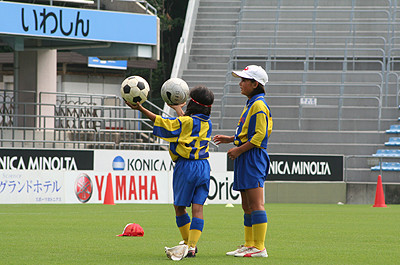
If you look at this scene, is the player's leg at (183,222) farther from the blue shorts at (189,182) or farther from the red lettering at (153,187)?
the red lettering at (153,187)

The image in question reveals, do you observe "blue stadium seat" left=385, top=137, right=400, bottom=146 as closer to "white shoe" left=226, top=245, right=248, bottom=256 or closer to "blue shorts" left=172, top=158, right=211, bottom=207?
"white shoe" left=226, top=245, right=248, bottom=256

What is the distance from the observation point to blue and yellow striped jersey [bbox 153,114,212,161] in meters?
8.33

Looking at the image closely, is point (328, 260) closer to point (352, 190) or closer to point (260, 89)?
point (260, 89)

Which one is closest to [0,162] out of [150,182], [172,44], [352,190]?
[150,182]

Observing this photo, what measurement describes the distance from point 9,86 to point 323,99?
20614 mm

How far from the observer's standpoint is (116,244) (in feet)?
32.3

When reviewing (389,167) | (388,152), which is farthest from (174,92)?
(388,152)

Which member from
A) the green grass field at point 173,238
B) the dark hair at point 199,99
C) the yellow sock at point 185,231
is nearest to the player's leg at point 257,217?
the green grass field at point 173,238

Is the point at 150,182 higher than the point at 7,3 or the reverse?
the reverse

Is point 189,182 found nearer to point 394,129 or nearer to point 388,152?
point 388,152

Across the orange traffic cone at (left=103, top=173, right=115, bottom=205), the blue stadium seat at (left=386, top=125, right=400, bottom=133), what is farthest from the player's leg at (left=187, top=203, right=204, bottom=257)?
the blue stadium seat at (left=386, top=125, right=400, bottom=133)

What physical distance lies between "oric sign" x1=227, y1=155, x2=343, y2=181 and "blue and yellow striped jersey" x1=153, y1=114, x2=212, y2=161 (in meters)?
16.3

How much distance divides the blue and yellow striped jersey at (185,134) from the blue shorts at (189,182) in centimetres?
9

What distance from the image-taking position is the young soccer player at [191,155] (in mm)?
8320
